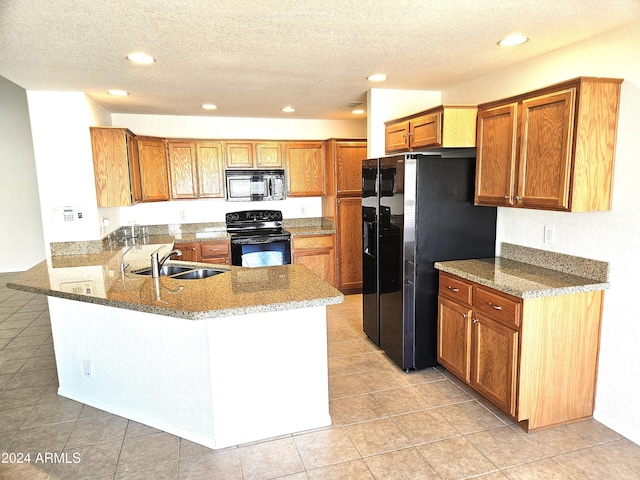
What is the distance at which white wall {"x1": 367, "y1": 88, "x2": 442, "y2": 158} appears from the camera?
374 cm

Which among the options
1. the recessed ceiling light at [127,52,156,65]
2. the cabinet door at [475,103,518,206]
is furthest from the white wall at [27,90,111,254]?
the cabinet door at [475,103,518,206]

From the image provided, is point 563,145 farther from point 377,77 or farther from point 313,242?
point 313,242

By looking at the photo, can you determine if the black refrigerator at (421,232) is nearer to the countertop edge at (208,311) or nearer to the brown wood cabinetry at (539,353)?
the brown wood cabinetry at (539,353)

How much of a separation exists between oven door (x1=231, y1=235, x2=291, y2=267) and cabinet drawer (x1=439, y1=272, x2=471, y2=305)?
241 centimetres

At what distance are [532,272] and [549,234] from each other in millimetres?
308

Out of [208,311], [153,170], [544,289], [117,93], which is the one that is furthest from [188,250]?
[544,289]

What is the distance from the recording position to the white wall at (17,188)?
647 cm

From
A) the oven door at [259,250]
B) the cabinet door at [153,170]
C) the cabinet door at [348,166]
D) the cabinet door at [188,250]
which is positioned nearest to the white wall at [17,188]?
the cabinet door at [153,170]

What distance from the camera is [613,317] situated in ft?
→ 7.83

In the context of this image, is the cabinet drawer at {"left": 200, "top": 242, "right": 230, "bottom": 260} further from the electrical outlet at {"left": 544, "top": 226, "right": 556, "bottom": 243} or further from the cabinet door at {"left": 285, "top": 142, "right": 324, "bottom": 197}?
the electrical outlet at {"left": 544, "top": 226, "right": 556, "bottom": 243}

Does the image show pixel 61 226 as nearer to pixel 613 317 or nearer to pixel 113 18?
pixel 113 18

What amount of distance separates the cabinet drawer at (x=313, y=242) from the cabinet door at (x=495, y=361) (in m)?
2.77

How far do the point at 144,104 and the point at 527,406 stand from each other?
4361mm

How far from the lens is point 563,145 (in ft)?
7.39
